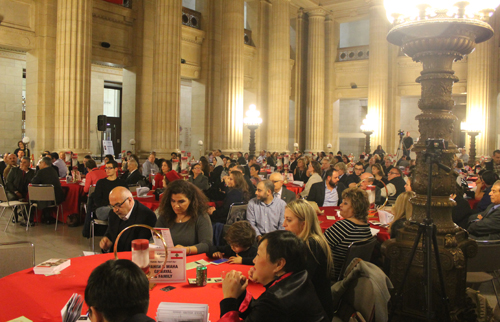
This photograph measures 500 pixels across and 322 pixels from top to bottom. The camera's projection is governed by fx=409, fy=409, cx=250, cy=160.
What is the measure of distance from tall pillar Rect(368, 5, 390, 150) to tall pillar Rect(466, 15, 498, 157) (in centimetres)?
413

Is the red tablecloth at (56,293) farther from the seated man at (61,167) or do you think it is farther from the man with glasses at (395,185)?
the seated man at (61,167)

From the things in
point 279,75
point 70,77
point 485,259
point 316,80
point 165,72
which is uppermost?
point 316,80

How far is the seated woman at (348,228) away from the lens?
3.63 metres

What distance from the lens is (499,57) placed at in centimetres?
2088

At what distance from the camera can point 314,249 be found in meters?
2.82

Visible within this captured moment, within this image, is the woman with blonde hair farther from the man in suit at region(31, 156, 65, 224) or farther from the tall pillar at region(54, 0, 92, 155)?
the tall pillar at region(54, 0, 92, 155)

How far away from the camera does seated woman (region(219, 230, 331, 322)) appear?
1970 millimetres

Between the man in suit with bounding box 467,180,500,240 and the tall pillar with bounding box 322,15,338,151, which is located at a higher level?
the tall pillar with bounding box 322,15,338,151

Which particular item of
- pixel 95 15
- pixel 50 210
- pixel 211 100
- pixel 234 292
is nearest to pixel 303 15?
pixel 211 100

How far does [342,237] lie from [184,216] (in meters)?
1.48

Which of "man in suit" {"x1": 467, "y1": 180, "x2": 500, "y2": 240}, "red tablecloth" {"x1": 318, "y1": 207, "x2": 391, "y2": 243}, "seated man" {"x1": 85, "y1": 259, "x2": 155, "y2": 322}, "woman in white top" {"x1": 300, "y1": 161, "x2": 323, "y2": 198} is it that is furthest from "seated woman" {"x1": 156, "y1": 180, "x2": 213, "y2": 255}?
"woman in white top" {"x1": 300, "y1": 161, "x2": 323, "y2": 198}

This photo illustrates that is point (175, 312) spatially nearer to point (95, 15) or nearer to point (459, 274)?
point (459, 274)

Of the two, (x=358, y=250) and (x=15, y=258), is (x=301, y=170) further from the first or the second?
(x=15, y=258)


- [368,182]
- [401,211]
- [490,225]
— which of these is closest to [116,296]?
[401,211]
